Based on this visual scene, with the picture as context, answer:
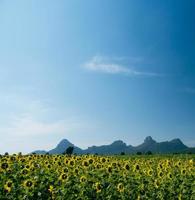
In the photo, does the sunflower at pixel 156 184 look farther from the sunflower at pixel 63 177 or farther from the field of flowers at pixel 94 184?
the sunflower at pixel 63 177

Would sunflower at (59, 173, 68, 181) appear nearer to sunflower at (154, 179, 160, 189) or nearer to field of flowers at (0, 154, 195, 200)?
field of flowers at (0, 154, 195, 200)

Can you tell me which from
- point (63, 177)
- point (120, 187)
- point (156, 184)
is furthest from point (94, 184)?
point (156, 184)

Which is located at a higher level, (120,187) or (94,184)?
(94,184)

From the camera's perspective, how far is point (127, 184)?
1605 centimetres

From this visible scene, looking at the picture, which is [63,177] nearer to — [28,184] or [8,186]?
[28,184]

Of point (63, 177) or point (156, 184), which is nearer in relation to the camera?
point (156, 184)

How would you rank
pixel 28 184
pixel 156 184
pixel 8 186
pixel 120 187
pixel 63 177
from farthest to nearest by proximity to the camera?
pixel 63 177 < pixel 156 184 < pixel 120 187 < pixel 28 184 < pixel 8 186

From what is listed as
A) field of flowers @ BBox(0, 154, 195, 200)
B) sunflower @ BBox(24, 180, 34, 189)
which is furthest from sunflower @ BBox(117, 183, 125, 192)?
sunflower @ BBox(24, 180, 34, 189)

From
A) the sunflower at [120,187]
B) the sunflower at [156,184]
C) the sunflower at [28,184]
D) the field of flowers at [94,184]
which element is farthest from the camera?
the sunflower at [156,184]

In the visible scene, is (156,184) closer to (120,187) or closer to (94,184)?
(120,187)

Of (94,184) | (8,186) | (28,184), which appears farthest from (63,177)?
(8,186)

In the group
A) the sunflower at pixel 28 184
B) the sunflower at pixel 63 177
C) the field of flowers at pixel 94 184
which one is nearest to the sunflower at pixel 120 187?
the field of flowers at pixel 94 184

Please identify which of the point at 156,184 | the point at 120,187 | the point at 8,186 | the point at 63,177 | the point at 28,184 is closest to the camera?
the point at 8,186

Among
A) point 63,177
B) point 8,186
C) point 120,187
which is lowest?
point 120,187
